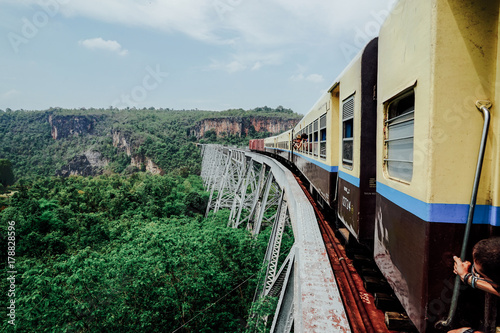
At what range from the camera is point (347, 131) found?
141 inches

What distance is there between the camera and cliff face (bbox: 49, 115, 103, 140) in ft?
283

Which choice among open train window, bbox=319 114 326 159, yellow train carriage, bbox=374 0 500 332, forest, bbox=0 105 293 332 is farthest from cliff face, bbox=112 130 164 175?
yellow train carriage, bbox=374 0 500 332

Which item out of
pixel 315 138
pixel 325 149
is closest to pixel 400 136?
pixel 325 149

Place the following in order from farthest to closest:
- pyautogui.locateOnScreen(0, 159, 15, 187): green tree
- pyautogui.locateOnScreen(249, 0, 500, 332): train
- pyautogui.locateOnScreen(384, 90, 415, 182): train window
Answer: pyautogui.locateOnScreen(0, 159, 15, 187): green tree, pyautogui.locateOnScreen(384, 90, 415, 182): train window, pyautogui.locateOnScreen(249, 0, 500, 332): train

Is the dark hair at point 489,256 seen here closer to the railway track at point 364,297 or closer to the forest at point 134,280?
the railway track at point 364,297

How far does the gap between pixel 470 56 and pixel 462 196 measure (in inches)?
30.6

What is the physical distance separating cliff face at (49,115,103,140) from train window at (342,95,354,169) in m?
99.9

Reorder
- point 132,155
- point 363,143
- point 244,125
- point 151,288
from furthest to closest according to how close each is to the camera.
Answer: point 244,125 < point 132,155 < point 151,288 < point 363,143

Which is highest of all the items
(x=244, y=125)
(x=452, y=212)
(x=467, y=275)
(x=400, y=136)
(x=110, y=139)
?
(x=244, y=125)

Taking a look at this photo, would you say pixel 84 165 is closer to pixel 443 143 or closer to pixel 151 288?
pixel 151 288

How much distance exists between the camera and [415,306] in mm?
1751

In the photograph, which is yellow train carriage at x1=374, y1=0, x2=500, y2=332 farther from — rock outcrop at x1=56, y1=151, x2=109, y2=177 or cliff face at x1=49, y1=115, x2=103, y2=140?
cliff face at x1=49, y1=115, x2=103, y2=140

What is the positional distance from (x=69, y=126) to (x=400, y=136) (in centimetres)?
10458

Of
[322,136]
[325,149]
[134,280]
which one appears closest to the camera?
[325,149]
